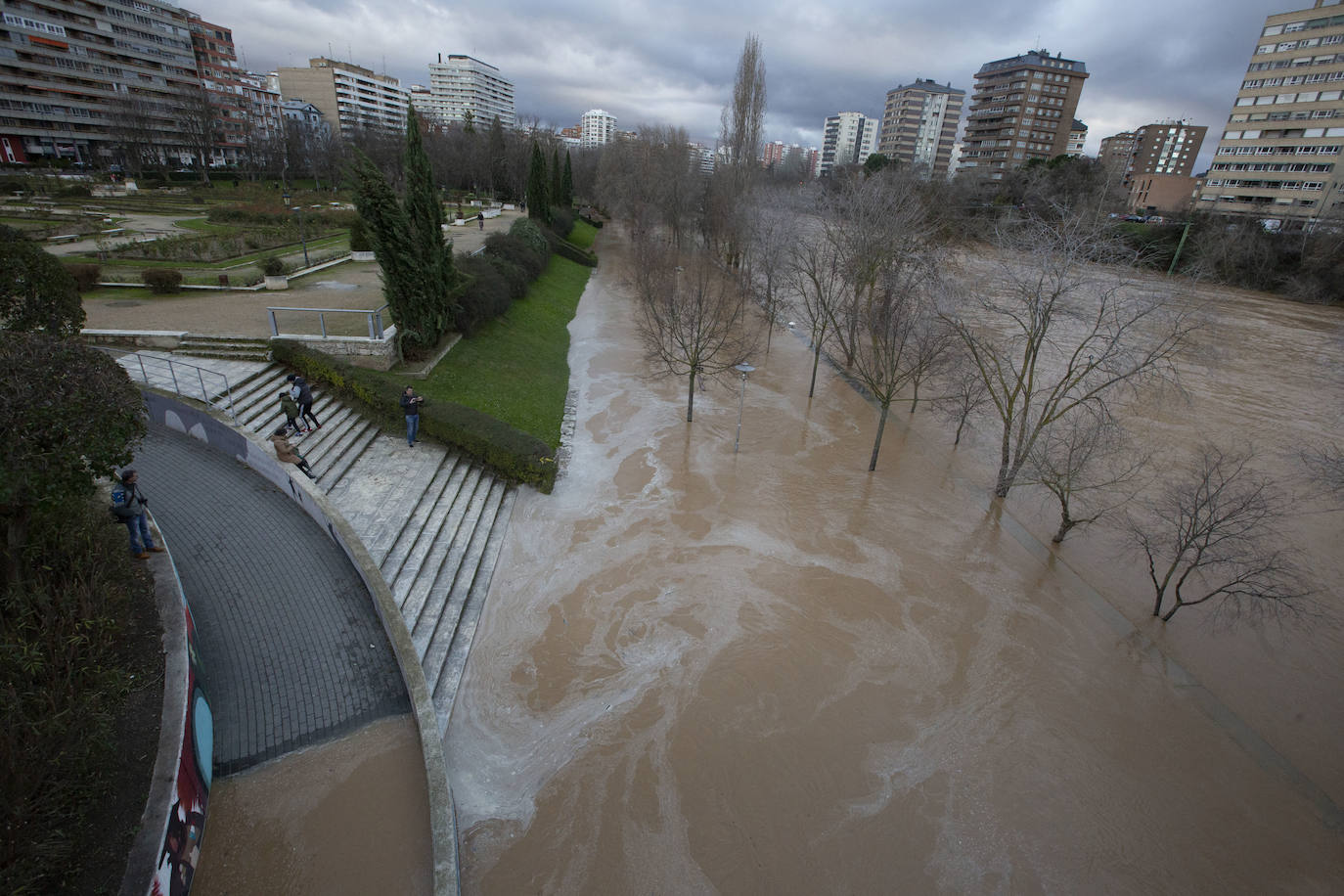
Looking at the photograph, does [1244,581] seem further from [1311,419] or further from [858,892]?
[1311,419]

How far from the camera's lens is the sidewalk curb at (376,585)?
20.4 ft

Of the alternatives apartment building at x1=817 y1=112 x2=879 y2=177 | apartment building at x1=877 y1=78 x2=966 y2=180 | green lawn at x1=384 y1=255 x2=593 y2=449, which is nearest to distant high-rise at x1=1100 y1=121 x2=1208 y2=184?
apartment building at x1=877 y1=78 x2=966 y2=180

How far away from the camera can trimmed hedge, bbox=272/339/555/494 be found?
559 inches

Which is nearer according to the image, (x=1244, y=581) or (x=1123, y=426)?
(x=1244, y=581)

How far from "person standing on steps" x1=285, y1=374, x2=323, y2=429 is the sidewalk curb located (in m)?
1.32

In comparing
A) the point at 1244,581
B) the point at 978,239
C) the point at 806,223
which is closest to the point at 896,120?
Result: the point at 978,239

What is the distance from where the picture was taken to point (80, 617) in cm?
683

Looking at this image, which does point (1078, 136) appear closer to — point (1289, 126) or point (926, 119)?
point (926, 119)

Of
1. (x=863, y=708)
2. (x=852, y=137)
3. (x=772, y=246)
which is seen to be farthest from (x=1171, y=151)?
(x=863, y=708)

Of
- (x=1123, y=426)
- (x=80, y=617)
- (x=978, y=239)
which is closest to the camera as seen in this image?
(x=80, y=617)

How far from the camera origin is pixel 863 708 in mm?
9312

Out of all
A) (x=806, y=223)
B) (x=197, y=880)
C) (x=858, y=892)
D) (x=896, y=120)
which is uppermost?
(x=896, y=120)

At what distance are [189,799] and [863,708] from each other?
828 centimetres

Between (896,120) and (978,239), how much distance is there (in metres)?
95.1
